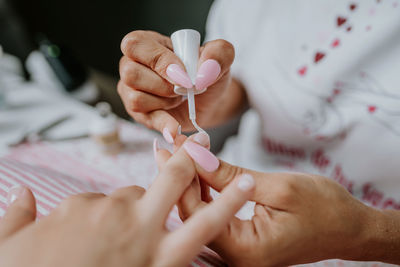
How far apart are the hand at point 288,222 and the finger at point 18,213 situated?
7.4 inches

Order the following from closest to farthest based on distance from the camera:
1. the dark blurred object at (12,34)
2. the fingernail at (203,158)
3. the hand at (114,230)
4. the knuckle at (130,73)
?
the hand at (114,230)
the fingernail at (203,158)
the knuckle at (130,73)
the dark blurred object at (12,34)

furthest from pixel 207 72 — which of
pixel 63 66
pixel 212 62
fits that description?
pixel 63 66

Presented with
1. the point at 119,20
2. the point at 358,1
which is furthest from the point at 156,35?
the point at 119,20

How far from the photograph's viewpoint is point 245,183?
34 cm

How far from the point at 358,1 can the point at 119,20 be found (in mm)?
1170

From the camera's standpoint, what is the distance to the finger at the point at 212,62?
441 mm

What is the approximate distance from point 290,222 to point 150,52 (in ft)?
1.13

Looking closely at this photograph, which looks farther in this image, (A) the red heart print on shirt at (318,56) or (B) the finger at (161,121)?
(A) the red heart print on shirt at (318,56)

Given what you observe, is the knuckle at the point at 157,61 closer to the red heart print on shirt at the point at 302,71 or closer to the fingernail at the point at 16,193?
the fingernail at the point at 16,193

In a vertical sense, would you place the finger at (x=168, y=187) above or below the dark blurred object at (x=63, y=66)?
above

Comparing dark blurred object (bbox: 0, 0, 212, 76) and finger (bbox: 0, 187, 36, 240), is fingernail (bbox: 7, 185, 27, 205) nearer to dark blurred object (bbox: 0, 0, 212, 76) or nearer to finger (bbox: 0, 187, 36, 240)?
finger (bbox: 0, 187, 36, 240)

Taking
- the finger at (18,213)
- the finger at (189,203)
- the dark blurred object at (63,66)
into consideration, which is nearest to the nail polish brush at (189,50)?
the finger at (189,203)

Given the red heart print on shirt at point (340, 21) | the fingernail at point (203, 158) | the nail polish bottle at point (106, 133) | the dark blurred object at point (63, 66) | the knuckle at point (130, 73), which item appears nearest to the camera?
the fingernail at point (203, 158)

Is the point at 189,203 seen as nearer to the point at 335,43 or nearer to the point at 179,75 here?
the point at 179,75
